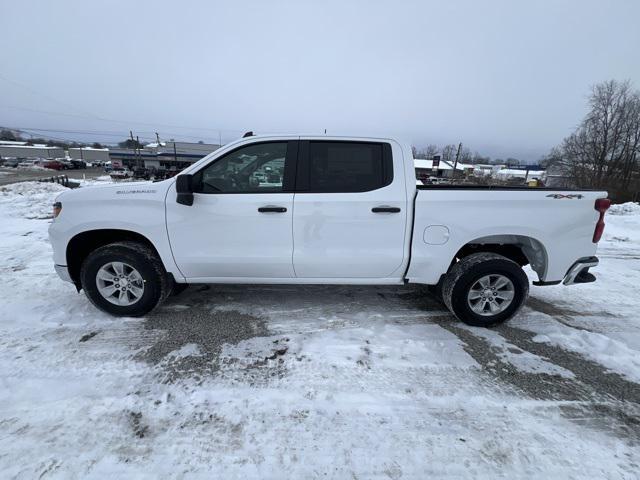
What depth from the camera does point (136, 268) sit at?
3340 millimetres

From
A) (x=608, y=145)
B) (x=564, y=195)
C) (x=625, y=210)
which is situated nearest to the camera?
(x=564, y=195)

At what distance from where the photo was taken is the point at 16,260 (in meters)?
5.36

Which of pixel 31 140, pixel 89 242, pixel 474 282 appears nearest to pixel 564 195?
pixel 474 282

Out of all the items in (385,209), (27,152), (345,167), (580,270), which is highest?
(27,152)

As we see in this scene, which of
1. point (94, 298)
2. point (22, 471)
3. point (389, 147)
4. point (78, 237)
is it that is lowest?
point (22, 471)

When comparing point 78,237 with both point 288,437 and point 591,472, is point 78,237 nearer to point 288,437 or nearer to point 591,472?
point 288,437

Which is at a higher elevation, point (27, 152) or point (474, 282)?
point (27, 152)

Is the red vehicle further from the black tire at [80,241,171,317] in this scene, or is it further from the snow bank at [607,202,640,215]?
the snow bank at [607,202,640,215]

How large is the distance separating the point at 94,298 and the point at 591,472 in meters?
4.49

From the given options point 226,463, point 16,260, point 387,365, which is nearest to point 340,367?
point 387,365

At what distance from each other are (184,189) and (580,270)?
4194 mm

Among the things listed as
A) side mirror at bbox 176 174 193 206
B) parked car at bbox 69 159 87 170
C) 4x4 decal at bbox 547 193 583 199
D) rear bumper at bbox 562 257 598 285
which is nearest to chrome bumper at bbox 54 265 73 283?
side mirror at bbox 176 174 193 206

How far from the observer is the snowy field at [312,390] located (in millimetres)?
1964

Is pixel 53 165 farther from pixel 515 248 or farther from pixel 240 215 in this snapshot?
pixel 515 248
